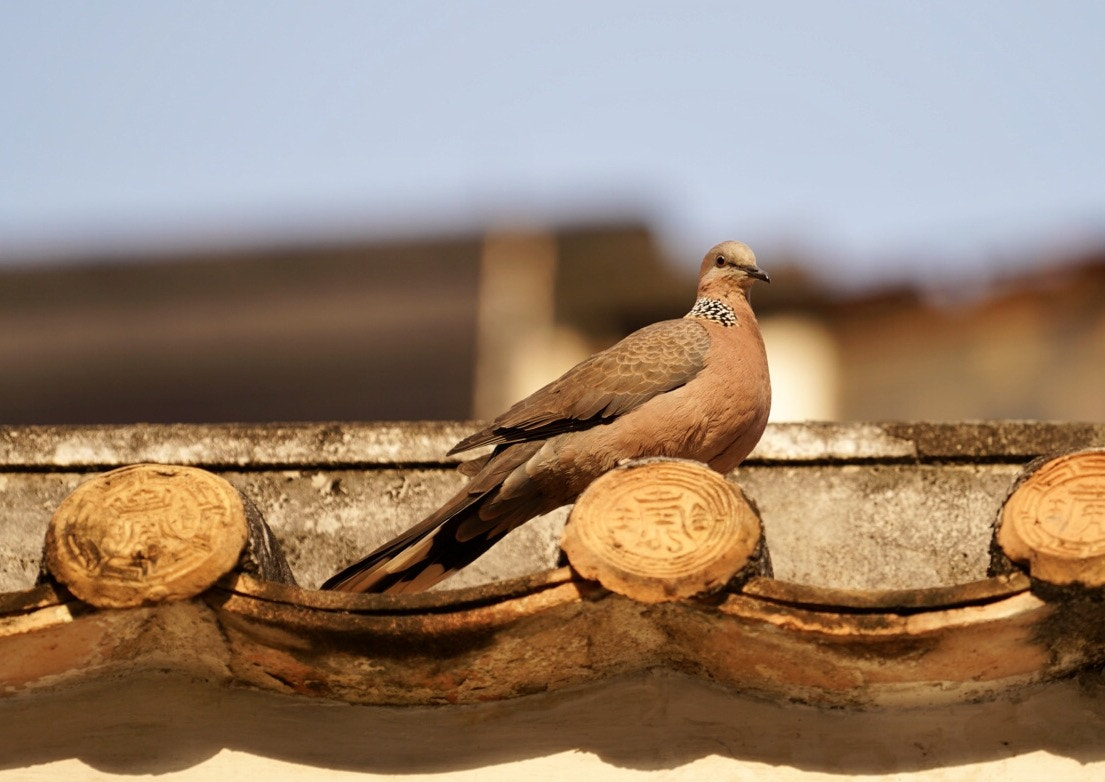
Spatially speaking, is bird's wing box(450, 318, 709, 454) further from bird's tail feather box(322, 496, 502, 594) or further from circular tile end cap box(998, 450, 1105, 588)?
circular tile end cap box(998, 450, 1105, 588)

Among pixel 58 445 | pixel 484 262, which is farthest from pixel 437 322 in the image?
pixel 58 445

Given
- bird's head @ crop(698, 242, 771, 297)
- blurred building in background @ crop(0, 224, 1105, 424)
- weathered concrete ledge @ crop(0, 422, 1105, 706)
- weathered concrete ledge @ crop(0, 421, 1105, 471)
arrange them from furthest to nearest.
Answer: blurred building in background @ crop(0, 224, 1105, 424) < bird's head @ crop(698, 242, 771, 297) < weathered concrete ledge @ crop(0, 421, 1105, 471) < weathered concrete ledge @ crop(0, 422, 1105, 706)

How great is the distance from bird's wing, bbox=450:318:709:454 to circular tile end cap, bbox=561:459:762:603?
1707 millimetres

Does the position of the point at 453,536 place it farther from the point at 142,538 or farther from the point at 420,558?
the point at 142,538

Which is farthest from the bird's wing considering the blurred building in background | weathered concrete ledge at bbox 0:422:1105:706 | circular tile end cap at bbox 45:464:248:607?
the blurred building in background

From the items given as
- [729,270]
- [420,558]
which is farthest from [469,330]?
[420,558]

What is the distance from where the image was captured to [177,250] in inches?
742

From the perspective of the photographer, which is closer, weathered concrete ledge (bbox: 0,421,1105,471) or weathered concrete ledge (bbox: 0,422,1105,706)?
weathered concrete ledge (bbox: 0,422,1105,706)

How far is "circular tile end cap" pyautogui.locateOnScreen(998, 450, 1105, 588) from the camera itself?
368cm

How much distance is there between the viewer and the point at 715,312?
244 inches

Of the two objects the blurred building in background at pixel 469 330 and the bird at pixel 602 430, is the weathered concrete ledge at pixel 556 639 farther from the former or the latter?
the blurred building in background at pixel 469 330

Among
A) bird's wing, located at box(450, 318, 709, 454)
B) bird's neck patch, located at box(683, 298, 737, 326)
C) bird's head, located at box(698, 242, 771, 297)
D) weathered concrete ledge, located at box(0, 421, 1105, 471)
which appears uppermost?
bird's head, located at box(698, 242, 771, 297)

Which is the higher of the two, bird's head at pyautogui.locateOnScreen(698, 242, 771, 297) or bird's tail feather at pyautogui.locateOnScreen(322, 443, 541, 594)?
bird's head at pyautogui.locateOnScreen(698, 242, 771, 297)

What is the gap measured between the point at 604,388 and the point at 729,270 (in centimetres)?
112
